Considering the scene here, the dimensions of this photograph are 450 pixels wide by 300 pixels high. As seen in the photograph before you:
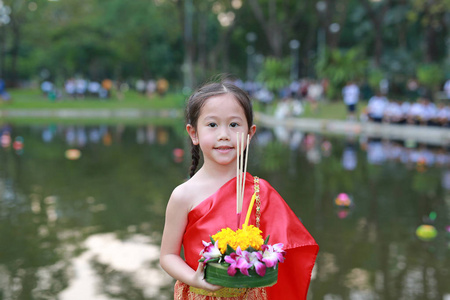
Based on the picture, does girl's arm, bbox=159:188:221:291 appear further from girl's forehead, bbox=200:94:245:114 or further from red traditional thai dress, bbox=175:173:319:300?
girl's forehead, bbox=200:94:245:114

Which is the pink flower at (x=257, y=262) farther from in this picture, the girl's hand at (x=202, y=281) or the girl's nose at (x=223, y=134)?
the girl's nose at (x=223, y=134)

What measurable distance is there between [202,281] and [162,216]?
5.66m

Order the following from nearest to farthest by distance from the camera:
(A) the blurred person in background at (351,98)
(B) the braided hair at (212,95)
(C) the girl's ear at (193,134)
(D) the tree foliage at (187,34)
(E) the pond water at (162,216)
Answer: (B) the braided hair at (212,95), (C) the girl's ear at (193,134), (E) the pond water at (162,216), (A) the blurred person in background at (351,98), (D) the tree foliage at (187,34)

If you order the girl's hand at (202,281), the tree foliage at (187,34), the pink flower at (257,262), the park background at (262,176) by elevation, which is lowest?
the park background at (262,176)


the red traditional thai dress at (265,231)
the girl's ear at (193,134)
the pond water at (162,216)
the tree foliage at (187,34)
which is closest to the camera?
the red traditional thai dress at (265,231)

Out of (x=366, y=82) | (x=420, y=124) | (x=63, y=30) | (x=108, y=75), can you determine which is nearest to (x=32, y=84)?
(x=108, y=75)

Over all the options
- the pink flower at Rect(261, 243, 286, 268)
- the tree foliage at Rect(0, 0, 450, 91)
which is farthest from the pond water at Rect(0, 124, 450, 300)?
the tree foliage at Rect(0, 0, 450, 91)

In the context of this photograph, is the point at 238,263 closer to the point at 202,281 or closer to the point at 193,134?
the point at 202,281

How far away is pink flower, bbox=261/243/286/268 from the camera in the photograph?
200cm

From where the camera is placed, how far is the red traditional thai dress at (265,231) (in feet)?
7.37

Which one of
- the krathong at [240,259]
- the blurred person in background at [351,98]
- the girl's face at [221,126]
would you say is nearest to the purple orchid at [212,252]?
the krathong at [240,259]

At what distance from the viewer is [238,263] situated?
196 centimetres

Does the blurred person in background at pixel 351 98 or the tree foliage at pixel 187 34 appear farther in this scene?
the tree foliage at pixel 187 34

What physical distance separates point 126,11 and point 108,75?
15.4 metres
